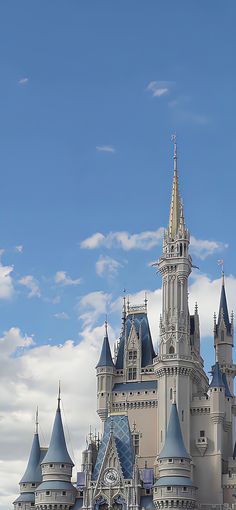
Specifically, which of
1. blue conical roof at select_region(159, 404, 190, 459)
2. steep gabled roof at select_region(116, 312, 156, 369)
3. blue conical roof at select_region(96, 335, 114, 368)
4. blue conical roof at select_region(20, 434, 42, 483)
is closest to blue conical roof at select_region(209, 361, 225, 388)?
blue conical roof at select_region(159, 404, 190, 459)

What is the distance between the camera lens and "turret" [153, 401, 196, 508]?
330ft

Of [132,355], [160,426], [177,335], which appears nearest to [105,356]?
[132,355]

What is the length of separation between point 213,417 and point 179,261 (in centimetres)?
1740

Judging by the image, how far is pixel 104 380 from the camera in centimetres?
11688

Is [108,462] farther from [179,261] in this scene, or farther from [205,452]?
[179,261]

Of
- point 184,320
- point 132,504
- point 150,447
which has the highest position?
point 184,320

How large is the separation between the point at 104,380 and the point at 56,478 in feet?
45.7

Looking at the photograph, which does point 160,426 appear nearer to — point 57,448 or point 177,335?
point 177,335

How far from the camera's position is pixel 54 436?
360 ft

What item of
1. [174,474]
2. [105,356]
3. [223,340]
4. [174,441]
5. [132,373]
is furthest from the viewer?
[223,340]

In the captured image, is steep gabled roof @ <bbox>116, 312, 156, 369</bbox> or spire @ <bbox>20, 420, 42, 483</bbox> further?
steep gabled roof @ <bbox>116, 312, 156, 369</bbox>

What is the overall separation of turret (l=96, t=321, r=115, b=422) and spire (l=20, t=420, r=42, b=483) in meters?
7.74

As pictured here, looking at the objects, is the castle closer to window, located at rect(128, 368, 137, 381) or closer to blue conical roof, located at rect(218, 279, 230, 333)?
window, located at rect(128, 368, 137, 381)

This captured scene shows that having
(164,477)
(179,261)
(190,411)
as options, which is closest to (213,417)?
(190,411)
